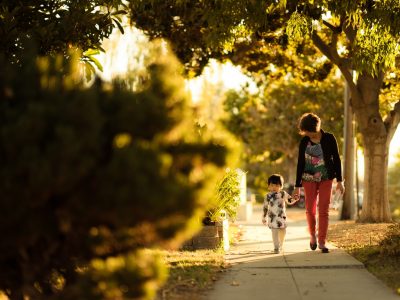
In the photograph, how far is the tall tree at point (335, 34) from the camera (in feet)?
41.2

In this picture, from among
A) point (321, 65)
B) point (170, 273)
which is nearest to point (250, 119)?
point (321, 65)

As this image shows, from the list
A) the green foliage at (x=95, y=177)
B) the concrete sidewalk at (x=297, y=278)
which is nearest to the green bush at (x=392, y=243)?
the concrete sidewalk at (x=297, y=278)

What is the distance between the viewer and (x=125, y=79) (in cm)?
581

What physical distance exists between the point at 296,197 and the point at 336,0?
3.57 meters

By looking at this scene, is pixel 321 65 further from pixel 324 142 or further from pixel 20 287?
pixel 20 287

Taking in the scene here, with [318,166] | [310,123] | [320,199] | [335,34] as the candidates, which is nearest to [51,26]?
[310,123]

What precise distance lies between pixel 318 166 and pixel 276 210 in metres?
1.07

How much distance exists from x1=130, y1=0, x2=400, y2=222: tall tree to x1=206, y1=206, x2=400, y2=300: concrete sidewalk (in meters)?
3.84

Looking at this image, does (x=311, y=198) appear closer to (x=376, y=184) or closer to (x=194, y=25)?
(x=194, y=25)

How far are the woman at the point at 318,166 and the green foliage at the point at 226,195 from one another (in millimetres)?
1576

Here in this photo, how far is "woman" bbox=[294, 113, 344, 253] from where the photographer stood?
10.5 m

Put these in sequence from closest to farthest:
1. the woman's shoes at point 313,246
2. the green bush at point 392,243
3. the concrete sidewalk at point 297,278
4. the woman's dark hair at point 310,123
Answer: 1. the concrete sidewalk at point 297,278
2. the green bush at point 392,243
3. the woman's dark hair at point 310,123
4. the woman's shoes at point 313,246

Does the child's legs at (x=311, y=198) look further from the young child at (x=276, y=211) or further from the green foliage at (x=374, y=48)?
the green foliage at (x=374, y=48)

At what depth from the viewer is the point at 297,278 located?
848cm
